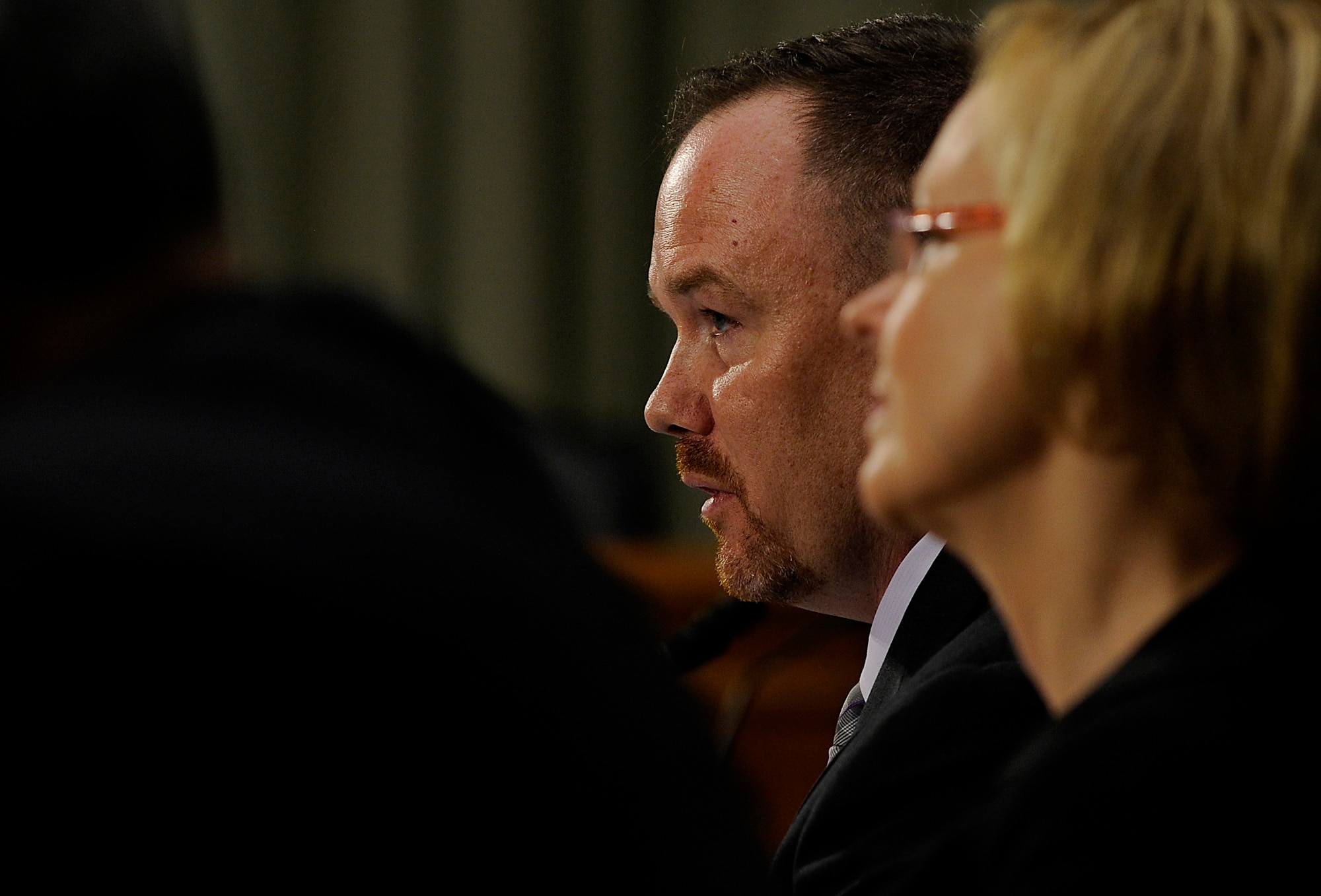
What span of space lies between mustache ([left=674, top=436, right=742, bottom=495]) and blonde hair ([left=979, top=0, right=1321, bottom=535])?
2.37 feet

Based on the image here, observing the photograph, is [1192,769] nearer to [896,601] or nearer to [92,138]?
[92,138]

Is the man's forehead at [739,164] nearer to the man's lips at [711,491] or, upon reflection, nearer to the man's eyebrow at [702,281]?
the man's eyebrow at [702,281]

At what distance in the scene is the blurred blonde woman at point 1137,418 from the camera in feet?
2.28

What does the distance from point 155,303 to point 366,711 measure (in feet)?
0.70

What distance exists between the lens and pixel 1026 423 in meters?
0.76

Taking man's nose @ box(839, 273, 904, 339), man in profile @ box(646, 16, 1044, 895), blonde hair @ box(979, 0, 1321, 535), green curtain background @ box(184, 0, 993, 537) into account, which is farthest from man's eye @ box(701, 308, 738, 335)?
green curtain background @ box(184, 0, 993, 537)

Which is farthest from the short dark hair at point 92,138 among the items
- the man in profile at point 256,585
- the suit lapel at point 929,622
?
the suit lapel at point 929,622

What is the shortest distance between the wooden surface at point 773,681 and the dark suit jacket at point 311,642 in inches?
62.4

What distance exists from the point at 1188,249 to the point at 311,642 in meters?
0.43

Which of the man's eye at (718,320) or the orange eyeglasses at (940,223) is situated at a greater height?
the orange eyeglasses at (940,223)

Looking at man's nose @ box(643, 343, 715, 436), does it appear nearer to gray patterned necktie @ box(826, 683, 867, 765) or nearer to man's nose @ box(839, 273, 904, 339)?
gray patterned necktie @ box(826, 683, 867, 765)

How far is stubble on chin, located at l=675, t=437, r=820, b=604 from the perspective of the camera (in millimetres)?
1434

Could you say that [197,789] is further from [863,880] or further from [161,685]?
[863,880]

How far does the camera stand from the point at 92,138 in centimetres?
65
